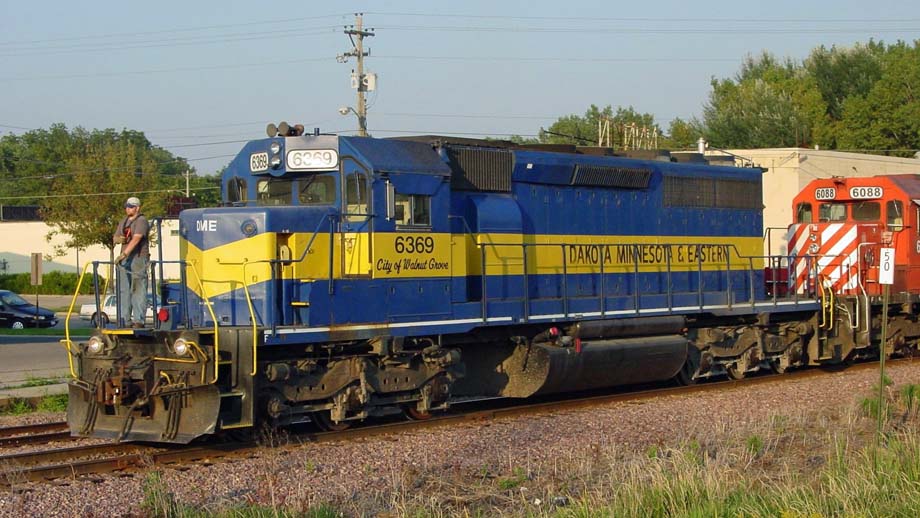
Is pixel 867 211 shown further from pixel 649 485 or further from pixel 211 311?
pixel 211 311

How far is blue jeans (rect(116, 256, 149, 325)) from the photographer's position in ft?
34.4

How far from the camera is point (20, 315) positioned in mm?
35375

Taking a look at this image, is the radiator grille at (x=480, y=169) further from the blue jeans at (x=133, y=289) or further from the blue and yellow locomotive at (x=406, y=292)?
the blue jeans at (x=133, y=289)

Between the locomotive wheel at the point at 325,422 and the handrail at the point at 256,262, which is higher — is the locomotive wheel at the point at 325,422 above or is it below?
below

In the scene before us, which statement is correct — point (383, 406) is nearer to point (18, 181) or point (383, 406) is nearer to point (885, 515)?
point (885, 515)

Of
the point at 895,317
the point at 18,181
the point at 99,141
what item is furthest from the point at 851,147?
the point at 18,181

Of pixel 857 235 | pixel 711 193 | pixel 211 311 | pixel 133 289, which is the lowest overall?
pixel 211 311

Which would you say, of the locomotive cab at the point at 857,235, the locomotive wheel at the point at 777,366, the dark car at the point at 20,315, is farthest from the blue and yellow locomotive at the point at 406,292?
the dark car at the point at 20,315

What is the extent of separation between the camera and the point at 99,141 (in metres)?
96.8

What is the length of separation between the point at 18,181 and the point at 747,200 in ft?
310

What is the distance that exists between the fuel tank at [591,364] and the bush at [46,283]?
→ 46.7 metres

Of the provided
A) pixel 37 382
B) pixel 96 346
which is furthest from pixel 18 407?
pixel 96 346

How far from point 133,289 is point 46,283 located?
5128 centimetres

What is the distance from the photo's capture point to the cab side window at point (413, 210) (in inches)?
450
